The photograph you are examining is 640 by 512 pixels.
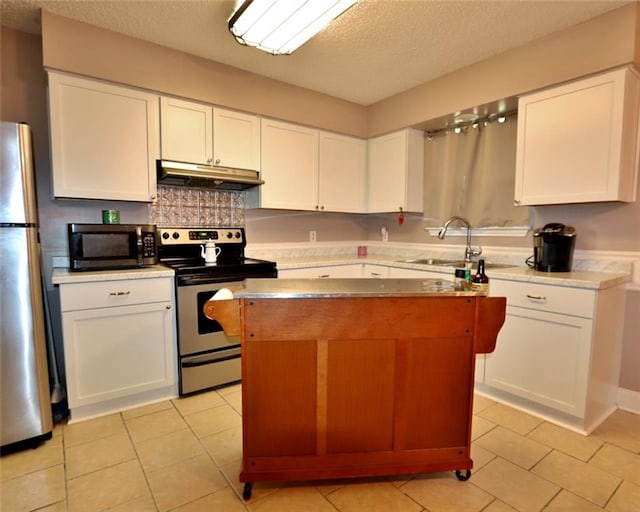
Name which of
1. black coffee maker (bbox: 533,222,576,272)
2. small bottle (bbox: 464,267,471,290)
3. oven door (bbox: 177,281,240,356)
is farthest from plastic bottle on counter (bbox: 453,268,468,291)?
oven door (bbox: 177,281,240,356)

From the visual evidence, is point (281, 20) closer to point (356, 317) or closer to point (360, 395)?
point (356, 317)

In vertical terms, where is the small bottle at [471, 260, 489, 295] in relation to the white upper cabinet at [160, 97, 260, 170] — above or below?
below

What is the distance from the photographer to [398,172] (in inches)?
139

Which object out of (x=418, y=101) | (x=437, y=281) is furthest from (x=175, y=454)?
(x=418, y=101)

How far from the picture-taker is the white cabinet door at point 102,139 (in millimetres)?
2270

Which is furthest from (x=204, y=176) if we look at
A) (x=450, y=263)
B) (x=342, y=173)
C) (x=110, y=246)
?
(x=450, y=263)

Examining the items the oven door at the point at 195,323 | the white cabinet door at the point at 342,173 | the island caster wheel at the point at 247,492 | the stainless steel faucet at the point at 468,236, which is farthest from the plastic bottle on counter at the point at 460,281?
the white cabinet door at the point at 342,173

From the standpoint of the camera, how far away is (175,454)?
190 cm

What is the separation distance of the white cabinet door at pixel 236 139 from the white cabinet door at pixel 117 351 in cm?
127

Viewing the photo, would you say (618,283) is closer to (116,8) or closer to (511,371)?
(511,371)

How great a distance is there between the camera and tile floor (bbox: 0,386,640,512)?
5.08 ft

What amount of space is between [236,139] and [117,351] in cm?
181

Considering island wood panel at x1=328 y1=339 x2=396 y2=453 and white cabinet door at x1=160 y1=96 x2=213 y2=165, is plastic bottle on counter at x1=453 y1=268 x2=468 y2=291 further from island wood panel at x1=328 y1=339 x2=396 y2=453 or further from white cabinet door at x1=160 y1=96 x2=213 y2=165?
white cabinet door at x1=160 y1=96 x2=213 y2=165

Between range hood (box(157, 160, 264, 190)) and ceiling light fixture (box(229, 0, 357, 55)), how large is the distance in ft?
3.03
